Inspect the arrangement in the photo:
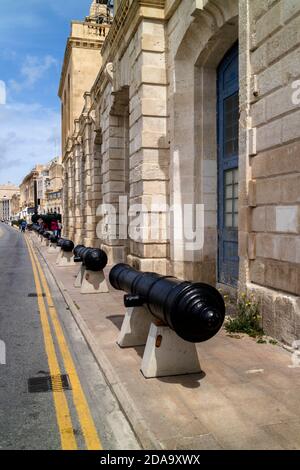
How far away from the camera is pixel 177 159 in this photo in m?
11.4

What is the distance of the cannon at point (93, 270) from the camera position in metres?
11.2

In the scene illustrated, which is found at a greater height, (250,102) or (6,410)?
(250,102)

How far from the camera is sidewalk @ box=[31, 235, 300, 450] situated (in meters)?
3.88

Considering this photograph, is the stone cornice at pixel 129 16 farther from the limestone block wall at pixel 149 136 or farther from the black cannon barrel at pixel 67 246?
the black cannon barrel at pixel 67 246

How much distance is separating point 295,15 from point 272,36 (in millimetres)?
587

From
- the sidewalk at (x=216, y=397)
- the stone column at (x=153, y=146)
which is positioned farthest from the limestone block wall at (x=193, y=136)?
the sidewalk at (x=216, y=397)

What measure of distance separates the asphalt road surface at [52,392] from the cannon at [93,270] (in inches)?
83.1

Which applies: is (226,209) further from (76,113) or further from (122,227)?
(76,113)

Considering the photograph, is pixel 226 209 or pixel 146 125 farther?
pixel 146 125

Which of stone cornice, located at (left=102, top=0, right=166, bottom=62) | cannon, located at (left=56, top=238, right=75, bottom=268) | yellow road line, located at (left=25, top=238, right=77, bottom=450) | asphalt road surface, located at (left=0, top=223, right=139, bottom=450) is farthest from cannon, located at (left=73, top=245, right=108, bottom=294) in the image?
stone cornice, located at (left=102, top=0, right=166, bottom=62)

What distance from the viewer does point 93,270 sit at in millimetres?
11547

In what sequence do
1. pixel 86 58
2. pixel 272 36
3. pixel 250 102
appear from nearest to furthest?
pixel 272 36, pixel 250 102, pixel 86 58

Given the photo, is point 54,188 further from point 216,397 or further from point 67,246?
point 216,397
